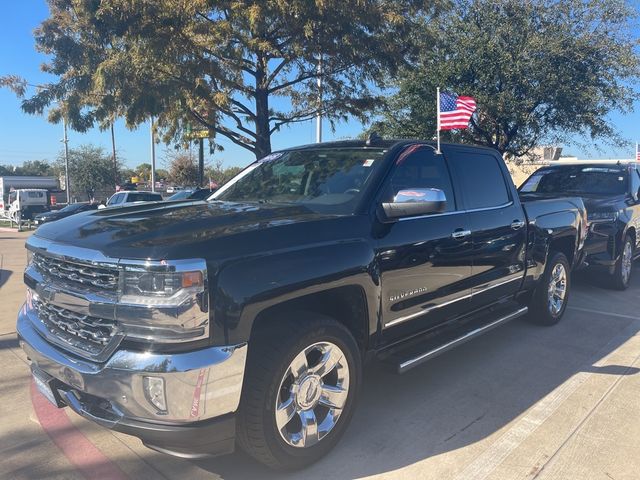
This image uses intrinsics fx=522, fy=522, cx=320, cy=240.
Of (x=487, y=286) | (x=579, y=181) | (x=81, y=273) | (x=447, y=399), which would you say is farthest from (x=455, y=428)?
(x=579, y=181)

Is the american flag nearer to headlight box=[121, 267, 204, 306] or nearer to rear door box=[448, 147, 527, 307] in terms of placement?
rear door box=[448, 147, 527, 307]

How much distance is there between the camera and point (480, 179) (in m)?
→ 4.65

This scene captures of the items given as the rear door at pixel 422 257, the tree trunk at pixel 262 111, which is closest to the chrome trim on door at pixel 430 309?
the rear door at pixel 422 257

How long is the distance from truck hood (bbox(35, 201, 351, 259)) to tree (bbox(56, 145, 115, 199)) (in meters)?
53.5

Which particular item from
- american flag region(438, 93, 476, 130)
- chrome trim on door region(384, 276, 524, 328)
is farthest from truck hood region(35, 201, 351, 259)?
american flag region(438, 93, 476, 130)

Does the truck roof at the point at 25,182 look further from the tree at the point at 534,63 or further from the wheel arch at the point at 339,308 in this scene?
the wheel arch at the point at 339,308

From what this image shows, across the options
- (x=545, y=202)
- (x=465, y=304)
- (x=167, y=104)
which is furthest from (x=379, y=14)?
(x=465, y=304)

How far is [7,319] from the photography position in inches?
233

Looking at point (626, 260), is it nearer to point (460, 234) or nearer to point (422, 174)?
point (460, 234)

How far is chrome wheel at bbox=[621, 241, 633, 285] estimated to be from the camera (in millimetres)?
7707

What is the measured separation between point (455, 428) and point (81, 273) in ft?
8.33

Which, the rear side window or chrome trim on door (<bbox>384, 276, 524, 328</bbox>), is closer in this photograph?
chrome trim on door (<bbox>384, 276, 524, 328</bbox>)

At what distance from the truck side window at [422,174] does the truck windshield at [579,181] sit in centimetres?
495

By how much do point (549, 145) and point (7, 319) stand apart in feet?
46.1
